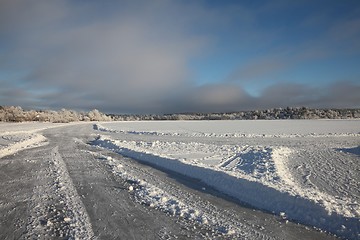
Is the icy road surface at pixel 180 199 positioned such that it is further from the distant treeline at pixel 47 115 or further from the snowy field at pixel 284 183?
the distant treeline at pixel 47 115

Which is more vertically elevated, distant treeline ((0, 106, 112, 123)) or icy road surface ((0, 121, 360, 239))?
distant treeline ((0, 106, 112, 123))

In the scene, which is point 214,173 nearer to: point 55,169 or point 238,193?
point 238,193

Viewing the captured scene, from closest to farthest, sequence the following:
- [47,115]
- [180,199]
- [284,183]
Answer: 1. [180,199]
2. [284,183]
3. [47,115]

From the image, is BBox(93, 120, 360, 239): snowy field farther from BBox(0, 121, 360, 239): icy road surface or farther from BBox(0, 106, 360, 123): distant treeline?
BBox(0, 106, 360, 123): distant treeline

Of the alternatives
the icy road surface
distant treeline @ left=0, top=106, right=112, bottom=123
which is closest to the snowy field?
the icy road surface

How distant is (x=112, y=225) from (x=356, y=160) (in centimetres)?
1151

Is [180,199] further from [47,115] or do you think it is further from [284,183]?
[47,115]

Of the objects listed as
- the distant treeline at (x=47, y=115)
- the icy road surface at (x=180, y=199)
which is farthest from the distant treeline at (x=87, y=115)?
the icy road surface at (x=180, y=199)

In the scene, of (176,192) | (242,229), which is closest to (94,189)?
(176,192)

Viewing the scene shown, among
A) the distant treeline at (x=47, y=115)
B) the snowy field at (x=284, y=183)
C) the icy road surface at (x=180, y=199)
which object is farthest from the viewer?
the distant treeline at (x=47, y=115)

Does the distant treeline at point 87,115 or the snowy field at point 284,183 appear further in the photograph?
the distant treeline at point 87,115

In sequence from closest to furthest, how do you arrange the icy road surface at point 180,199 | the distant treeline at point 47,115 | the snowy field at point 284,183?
1. the icy road surface at point 180,199
2. the snowy field at point 284,183
3. the distant treeline at point 47,115

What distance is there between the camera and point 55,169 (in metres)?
12.0

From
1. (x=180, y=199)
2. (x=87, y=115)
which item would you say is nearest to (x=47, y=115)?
(x=87, y=115)
